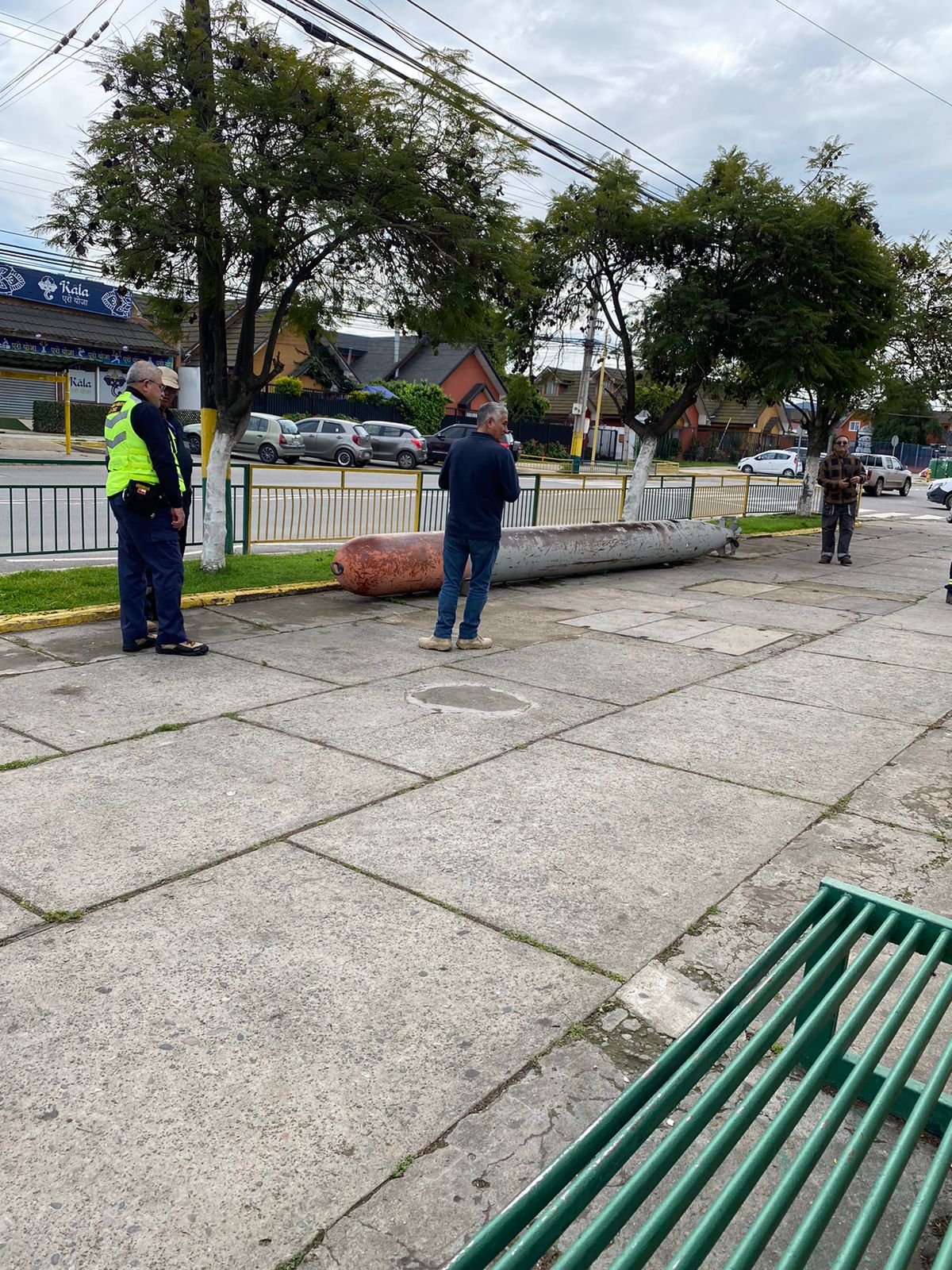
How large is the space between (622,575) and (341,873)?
371 inches

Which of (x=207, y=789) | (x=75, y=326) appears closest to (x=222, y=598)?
(x=207, y=789)

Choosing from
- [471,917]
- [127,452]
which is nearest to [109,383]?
[127,452]

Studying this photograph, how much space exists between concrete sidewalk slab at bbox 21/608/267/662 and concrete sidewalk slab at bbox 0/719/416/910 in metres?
2.08

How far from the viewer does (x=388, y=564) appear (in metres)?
9.76

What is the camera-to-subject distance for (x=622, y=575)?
12961 mm

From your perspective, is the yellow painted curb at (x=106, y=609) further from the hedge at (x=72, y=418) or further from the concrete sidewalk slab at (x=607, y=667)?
the hedge at (x=72, y=418)

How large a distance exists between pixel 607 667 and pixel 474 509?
1.56 meters

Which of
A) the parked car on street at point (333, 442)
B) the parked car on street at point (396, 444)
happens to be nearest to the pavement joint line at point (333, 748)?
the parked car on street at point (333, 442)

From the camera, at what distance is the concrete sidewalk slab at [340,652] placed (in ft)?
23.6

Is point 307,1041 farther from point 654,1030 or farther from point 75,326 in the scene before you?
point 75,326

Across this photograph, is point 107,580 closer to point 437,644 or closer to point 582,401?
point 437,644

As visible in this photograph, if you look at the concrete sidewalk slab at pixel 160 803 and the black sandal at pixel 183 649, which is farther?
the black sandal at pixel 183 649

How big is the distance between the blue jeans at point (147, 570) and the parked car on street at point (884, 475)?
126 feet

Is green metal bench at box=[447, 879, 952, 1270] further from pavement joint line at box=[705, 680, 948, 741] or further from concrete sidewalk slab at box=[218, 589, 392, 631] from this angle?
concrete sidewalk slab at box=[218, 589, 392, 631]
